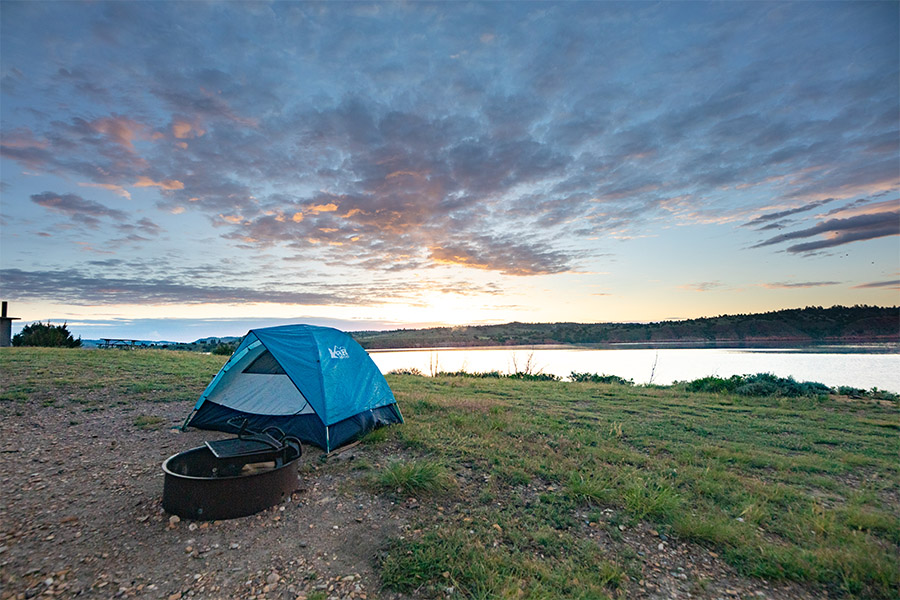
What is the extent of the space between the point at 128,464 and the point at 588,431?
7527 millimetres

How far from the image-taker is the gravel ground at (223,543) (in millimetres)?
3262

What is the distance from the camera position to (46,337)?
77.8 feet

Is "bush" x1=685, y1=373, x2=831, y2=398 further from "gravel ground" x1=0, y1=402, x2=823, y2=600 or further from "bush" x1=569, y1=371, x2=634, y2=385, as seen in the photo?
"gravel ground" x1=0, y1=402, x2=823, y2=600

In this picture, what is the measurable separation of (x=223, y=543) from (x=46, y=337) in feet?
95.2

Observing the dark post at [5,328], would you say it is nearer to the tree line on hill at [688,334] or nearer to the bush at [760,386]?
the tree line on hill at [688,334]

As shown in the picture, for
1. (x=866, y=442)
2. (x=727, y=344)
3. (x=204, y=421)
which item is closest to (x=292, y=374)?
(x=204, y=421)

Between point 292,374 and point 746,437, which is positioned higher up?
point 292,374

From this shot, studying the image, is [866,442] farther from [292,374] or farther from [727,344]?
[727,344]

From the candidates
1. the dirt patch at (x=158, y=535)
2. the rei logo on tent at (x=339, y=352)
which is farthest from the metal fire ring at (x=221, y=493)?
the rei logo on tent at (x=339, y=352)

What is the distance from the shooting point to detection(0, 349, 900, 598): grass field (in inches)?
138

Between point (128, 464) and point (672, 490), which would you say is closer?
point (672, 490)

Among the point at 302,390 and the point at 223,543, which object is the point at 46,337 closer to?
the point at 302,390

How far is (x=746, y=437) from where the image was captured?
309 inches

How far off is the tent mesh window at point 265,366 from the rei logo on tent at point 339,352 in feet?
3.52
